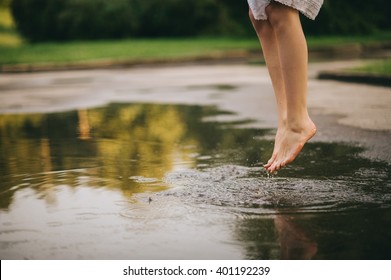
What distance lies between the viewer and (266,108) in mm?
8625

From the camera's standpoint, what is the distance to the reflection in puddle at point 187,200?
10.3 ft

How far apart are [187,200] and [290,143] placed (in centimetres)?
66

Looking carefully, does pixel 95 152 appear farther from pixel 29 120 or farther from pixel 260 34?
pixel 29 120

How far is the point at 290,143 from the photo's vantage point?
4.18 m

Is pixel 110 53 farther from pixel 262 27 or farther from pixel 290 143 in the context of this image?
pixel 290 143

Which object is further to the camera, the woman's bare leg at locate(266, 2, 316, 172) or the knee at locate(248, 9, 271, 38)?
the knee at locate(248, 9, 271, 38)

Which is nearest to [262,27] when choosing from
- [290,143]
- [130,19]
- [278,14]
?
[278,14]

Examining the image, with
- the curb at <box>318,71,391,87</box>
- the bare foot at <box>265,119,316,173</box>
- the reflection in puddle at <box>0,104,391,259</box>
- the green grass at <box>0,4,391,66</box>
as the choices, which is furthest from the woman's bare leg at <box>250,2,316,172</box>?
the green grass at <box>0,4,391,66</box>

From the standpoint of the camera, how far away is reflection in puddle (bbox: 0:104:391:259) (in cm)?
315

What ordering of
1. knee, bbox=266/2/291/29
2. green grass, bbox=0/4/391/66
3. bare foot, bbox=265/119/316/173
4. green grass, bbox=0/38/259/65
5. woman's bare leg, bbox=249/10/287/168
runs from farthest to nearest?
green grass, bbox=0/38/259/65 → green grass, bbox=0/4/391/66 → woman's bare leg, bbox=249/10/287/168 → bare foot, bbox=265/119/316/173 → knee, bbox=266/2/291/29

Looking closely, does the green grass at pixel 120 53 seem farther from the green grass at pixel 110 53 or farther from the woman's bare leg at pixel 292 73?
the woman's bare leg at pixel 292 73

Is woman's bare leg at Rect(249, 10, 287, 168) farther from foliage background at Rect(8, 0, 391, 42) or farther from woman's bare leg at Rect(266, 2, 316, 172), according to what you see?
foliage background at Rect(8, 0, 391, 42)

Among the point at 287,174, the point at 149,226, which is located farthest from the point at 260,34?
the point at 149,226
